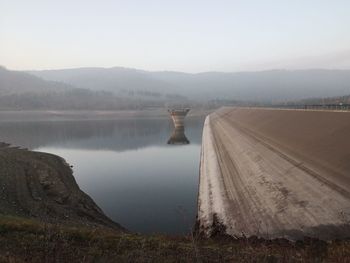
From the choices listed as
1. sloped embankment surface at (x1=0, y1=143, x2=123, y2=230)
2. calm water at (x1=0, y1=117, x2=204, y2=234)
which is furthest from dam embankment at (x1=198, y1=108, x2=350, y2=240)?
sloped embankment surface at (x1=0, y1=143, x2=123, y2=230)

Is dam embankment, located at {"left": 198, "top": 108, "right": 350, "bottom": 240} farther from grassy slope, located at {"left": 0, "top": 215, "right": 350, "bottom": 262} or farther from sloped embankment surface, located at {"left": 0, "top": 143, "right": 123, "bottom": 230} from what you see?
sloped embankment surface, located at {"left": 0, "top": 143, "right": 123, "bottom": 230}

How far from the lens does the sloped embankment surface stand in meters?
20.7

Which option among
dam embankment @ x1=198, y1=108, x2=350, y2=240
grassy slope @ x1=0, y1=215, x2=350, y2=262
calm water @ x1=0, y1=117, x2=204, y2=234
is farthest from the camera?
calm water @ x1=0, y1=117, x2=204, y2=234

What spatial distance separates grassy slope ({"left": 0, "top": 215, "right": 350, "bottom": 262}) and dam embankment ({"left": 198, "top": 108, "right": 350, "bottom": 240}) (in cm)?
176

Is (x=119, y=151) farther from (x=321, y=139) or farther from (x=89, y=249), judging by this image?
(x=89, y=249)

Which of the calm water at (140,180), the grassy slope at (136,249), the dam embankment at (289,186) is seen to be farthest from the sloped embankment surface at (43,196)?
the dam embankment at (289,186)

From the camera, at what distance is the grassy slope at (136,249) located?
10.5 m

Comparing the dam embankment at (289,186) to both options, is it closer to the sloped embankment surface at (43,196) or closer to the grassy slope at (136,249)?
the grassy slope at (136,249)

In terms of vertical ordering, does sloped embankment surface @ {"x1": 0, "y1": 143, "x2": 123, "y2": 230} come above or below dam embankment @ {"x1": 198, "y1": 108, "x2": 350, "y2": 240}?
below

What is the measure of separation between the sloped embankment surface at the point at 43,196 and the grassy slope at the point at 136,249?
3.95 meters

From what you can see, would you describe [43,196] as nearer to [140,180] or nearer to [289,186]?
[140,180]

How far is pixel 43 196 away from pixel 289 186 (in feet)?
52.0

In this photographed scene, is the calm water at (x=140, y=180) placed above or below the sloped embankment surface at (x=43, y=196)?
below

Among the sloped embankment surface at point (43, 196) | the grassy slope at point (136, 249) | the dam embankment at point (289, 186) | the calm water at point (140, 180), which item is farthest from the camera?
the calm water at point (140, 180)
